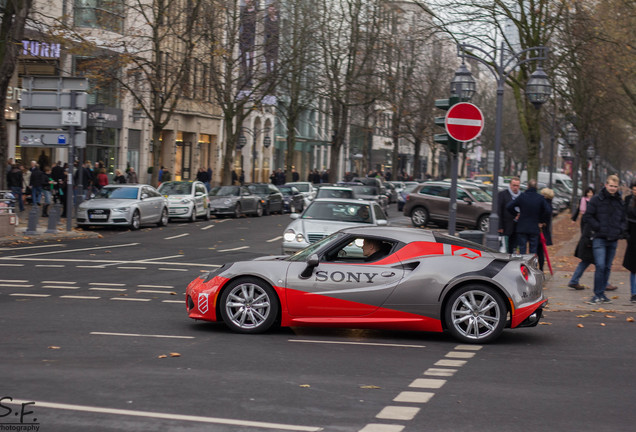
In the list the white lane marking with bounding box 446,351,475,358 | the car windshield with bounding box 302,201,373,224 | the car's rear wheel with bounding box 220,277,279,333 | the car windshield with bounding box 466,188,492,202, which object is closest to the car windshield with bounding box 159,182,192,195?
the car windshield with bounding box 466,188,492,202

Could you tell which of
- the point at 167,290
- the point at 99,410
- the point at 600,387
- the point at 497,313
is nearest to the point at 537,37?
the point at 167,290

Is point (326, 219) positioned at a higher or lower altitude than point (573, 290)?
higher

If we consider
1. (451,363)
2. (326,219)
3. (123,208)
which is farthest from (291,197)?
(451,363)

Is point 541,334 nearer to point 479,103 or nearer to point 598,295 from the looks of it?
point 598,295

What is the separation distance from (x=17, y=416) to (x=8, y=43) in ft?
69.3

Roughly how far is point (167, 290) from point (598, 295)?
6.76 m

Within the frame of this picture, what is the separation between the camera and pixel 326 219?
20.0 metres

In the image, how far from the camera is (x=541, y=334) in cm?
1151

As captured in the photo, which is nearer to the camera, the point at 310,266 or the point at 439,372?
the point at 439,372

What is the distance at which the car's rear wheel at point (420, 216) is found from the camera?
35.8m

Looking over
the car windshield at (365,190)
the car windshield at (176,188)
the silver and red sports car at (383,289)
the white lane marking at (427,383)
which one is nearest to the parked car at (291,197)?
the car windshield at (365,190)

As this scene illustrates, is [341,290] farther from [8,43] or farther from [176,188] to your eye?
[176,188]

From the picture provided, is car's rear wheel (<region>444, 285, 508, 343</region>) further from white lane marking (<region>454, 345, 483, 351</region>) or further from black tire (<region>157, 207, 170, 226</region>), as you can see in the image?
black tire (<region>157, 207, 170, 226</region>)

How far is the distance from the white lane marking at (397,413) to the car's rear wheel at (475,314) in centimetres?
356
